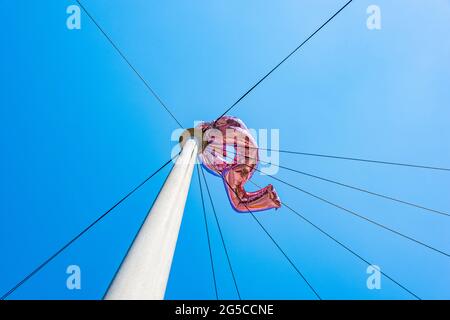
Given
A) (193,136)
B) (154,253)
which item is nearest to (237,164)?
(193,136)

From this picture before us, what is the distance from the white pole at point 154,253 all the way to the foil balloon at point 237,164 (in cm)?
407

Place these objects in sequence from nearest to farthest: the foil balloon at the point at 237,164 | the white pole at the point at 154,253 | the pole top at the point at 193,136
Result: the white pole at the point at 154,253
the pole top at the point at 193,136
the foil balloon at the point at 237,164

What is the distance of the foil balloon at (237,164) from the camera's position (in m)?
8.74

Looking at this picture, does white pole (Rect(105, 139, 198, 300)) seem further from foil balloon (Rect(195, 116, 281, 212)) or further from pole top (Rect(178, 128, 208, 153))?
foil balloon (Rect(195, 116, 281, 212))

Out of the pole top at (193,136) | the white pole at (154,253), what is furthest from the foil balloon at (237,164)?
the white pole at (154,253)

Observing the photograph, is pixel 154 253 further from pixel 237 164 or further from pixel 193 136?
pixel 237 164

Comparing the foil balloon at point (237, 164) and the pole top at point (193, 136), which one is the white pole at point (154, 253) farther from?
the foil balloon at point (237, 164)
